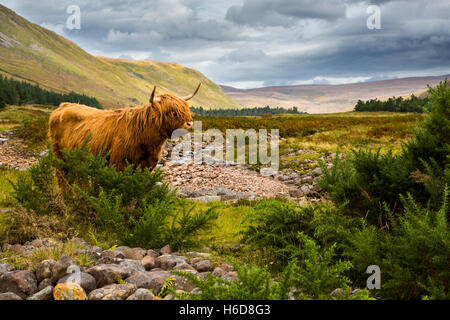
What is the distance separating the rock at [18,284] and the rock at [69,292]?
375 millimetres

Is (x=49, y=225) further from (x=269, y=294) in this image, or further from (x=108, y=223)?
(x=269, y=294)

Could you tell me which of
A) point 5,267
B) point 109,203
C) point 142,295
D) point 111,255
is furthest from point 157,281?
point 109,203

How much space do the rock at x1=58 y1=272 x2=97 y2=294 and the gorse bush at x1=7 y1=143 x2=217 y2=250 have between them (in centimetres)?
138

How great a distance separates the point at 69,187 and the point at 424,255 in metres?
5.11

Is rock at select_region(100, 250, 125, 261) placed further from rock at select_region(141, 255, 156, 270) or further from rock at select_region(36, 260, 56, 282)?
rock at select_region(36, 260, 56, 282)

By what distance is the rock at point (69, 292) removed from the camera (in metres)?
2.61

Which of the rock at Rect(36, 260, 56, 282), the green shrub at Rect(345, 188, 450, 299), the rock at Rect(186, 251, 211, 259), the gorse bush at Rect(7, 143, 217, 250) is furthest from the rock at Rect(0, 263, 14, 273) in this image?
the green shrub at Rect(345, 188, 450, 299)

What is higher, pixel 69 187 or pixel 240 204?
pixel 69 187

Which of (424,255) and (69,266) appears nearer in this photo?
(424,255)

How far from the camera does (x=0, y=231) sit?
429cm

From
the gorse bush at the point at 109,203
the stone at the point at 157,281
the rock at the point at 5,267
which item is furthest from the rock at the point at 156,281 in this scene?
the rock at the point at 5,267

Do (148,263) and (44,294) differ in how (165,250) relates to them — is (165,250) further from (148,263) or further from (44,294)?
(44,294)
